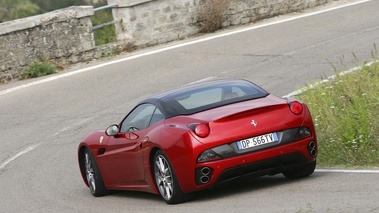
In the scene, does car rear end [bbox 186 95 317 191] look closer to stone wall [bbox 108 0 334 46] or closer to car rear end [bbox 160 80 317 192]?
Result: car rear end [bbox 160 80 317 192]

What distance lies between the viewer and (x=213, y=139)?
33.6ft

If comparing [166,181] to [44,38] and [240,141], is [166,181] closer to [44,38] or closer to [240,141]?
[240,141]

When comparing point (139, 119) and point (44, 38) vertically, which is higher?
point (139, 119)

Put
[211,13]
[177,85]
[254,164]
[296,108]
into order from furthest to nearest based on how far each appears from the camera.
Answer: [211,13] < [177,85] < [296,108] < [254,164]

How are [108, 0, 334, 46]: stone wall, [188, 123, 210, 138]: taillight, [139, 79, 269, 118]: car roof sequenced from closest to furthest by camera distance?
[188, 123, 210, 138]: taillight → [139, 79, 269, 118]: car roof → [108, 0, 334, 46]: stone wall

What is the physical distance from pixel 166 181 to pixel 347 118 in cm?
360

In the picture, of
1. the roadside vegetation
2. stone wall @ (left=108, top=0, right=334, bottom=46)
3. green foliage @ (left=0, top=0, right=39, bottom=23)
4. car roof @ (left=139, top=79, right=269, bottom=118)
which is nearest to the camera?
car roof @ (left=139, top=79, right=269, bottom=118)

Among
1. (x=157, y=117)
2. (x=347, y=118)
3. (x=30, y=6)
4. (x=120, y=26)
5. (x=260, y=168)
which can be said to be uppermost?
(x=157, y=117)

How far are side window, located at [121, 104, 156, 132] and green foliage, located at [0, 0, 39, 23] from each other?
55.0 metres

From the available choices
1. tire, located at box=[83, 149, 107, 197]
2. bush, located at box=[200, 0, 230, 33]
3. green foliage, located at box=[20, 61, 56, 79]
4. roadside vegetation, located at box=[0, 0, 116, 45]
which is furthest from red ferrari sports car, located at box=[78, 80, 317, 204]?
roadside vegetation, located at box=[0, 0, 116, 45]

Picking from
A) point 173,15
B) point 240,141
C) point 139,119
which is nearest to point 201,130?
point 240,141

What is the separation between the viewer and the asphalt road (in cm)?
1028

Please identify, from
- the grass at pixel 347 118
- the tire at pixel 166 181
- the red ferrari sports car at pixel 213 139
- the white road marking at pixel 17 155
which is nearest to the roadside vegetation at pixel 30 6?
the white road marking at pixel 17 155

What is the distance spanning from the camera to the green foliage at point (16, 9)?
221ft
